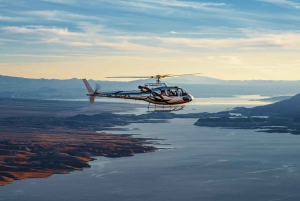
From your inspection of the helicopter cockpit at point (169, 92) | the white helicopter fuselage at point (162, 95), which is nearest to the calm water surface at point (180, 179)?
the white helicopter fuselage at point (162, 95)

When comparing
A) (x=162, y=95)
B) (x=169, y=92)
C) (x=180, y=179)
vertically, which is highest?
(x=169, y=92)

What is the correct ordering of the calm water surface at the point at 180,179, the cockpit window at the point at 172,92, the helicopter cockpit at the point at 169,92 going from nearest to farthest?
the helicopter cockpit at the point at 169,92, the cockpit window at the point at 172,92, the calm water surface at the point at 180,179

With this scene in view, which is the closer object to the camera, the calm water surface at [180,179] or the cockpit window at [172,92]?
the cockpit window at [172,92]

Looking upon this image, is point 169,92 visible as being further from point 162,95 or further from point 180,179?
point 180,179

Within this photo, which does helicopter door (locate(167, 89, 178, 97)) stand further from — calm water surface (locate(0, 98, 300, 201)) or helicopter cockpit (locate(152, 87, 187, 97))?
calm water surface (locate(0, 98, 300, 201))

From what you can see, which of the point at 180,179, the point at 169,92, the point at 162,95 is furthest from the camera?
the point at 180,179

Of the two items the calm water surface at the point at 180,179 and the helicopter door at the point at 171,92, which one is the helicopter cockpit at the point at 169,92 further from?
the calm water surface at the point at 180,179

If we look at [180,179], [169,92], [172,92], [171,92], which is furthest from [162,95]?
[180,179]

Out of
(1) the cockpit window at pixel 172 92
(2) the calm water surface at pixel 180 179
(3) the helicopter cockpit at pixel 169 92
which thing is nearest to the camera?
(3) the helicopter cockpit at pixel 169 92

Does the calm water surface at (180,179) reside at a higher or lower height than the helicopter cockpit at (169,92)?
lower
